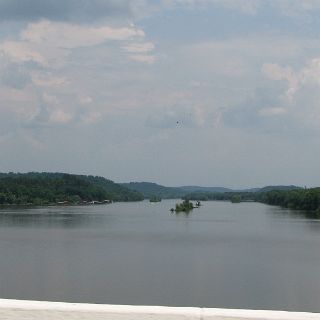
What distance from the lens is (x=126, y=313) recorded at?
81.0 inches

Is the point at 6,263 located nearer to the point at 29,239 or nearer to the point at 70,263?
the point at 70,263

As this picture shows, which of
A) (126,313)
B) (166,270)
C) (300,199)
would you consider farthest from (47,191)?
(126,313)

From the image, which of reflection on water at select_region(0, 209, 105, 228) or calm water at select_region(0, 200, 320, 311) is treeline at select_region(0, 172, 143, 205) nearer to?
reflection on water at select_region(0, 209, 105, 228)

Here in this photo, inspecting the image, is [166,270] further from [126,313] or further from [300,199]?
[300,199]

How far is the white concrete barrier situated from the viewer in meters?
2.03

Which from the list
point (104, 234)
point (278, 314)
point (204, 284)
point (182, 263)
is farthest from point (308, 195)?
point (278, 314)

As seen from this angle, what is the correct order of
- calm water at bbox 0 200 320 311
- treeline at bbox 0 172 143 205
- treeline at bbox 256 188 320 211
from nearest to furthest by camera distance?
calm water at bbox 0 200 320 311, treeline at bbox 256 188 320 211, treeline at bbox 0 172 143 205

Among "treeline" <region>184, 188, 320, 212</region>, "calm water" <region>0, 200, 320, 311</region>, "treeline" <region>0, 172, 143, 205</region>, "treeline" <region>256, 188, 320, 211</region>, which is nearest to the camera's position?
"calm water" <region>0, 200, 320, 311</region>

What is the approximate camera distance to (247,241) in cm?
3288

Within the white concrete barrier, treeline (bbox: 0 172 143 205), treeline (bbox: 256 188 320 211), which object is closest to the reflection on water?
treeline (bbox: 256 188 320 211)

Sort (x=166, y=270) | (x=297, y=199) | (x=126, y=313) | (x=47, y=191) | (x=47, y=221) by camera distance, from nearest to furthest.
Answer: (x=126, y=313) → (x=166, y=270) → (x=47, y=221) → (x=297, y=199) → (x=47, y=191)

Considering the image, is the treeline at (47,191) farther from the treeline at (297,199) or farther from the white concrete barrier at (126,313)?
the white concrete barrier at (126,313)

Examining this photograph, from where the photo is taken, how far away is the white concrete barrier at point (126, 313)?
2.03 m

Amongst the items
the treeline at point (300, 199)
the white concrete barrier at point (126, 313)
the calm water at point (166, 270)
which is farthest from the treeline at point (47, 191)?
the white concrete barrier at point (126, 313)
